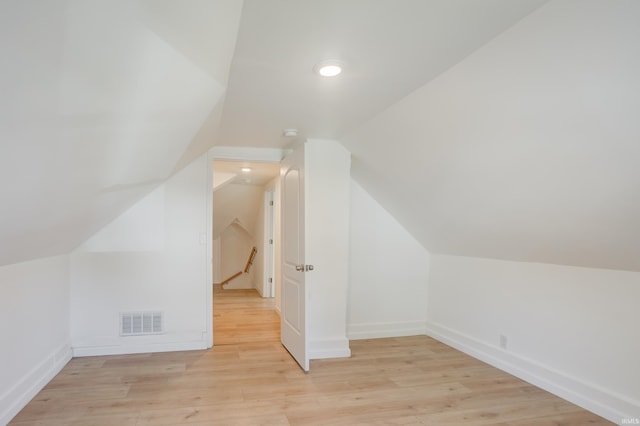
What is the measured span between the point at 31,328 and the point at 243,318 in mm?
2622

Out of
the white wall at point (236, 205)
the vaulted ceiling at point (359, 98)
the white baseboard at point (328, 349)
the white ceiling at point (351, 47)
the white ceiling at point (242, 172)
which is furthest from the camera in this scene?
the white wall at point (236, 205)

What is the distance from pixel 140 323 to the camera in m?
3.69

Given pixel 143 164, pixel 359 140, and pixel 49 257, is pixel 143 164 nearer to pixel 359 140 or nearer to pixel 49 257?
pixel 49 257

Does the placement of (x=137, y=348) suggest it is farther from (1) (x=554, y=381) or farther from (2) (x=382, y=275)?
(1) (x=554, y=381)

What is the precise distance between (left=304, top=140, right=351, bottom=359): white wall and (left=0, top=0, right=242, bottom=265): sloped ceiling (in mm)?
1385

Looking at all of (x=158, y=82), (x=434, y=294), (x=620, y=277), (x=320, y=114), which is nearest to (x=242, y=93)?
(x=320, y=114)

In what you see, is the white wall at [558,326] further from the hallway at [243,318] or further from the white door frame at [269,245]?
the white door frame at [269,245]

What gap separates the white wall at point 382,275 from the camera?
4.27 metres

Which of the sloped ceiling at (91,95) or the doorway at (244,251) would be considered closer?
the sloped ceiling at (91,95)

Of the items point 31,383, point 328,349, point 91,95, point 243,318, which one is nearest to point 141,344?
point 31,383

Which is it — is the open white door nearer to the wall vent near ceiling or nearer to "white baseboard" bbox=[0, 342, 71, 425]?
the wall vent near ceiling

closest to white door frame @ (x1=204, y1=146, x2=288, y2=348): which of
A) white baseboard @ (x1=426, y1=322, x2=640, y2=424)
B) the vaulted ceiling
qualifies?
the vaulted ceiling

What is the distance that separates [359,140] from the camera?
345cm

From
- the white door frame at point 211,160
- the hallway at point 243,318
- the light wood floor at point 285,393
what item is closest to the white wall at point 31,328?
the light wood floor at point 285,393
